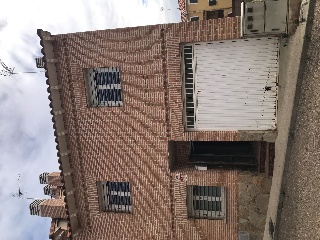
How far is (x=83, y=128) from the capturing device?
14.7 metres

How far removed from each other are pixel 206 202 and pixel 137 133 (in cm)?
390

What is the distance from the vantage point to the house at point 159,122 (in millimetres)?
12938

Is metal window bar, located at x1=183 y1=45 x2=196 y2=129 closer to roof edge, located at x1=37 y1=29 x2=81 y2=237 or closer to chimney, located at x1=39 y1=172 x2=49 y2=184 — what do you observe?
roof edge, located at x1=37 y1=29 x2=81 y2=237

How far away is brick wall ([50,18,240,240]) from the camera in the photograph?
1336 centimetres

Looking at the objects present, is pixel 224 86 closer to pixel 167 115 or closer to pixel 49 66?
pixel 167 115

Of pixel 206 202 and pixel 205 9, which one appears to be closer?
pixel 206 202

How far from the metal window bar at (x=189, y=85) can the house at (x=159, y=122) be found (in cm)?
4

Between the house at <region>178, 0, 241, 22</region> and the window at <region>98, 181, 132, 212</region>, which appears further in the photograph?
the house at <region>178, 0, 241, 22</region>

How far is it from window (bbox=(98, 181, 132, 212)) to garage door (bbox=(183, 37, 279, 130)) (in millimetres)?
4055

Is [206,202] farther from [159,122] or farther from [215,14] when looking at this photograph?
[215,14]

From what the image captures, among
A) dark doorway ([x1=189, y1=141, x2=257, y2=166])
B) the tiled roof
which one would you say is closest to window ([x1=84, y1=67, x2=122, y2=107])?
dark doorway ([x1=189, y1=141, x2=257, y2=166])

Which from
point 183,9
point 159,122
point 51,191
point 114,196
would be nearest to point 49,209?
point 114,196

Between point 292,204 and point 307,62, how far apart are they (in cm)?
394

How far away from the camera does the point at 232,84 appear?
13.1 m
